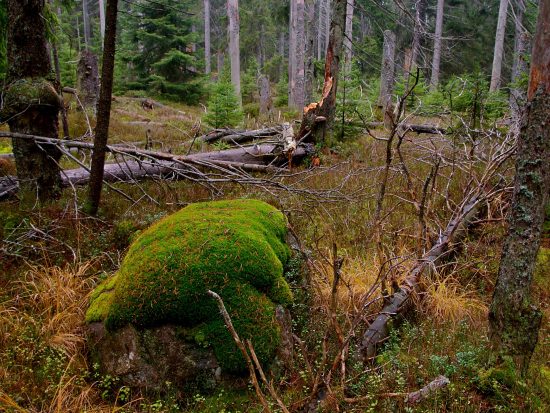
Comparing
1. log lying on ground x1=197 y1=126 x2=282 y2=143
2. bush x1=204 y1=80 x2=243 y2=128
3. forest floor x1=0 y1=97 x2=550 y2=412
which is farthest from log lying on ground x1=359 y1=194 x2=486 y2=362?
bush x1=204 y1=80 x2=243 y2=128

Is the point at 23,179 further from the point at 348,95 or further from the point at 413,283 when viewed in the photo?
the point at 348,95

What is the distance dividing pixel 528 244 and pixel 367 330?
4.94 feet

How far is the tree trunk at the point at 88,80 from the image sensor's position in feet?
48.2

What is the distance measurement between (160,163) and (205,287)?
312cm

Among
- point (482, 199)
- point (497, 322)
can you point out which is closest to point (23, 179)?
point (497, 322)

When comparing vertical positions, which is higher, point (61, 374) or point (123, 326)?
point (123, 326)

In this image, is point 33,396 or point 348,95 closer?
point 33,396

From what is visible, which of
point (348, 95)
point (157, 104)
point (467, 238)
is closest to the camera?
point (467, 238)

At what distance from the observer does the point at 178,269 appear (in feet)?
10.8

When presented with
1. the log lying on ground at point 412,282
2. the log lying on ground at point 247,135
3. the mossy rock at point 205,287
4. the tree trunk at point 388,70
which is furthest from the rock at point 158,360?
the log lying on ground at point 247,135

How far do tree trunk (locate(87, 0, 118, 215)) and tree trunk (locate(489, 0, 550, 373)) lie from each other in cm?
423

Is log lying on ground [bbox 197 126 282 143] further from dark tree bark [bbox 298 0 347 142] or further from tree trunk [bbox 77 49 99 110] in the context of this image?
tree trunk [bbox 77 49 99 110]

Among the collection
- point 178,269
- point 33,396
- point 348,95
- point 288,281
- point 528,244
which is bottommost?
point 33,396

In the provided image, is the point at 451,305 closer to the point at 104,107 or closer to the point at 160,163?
the point at 160,163
